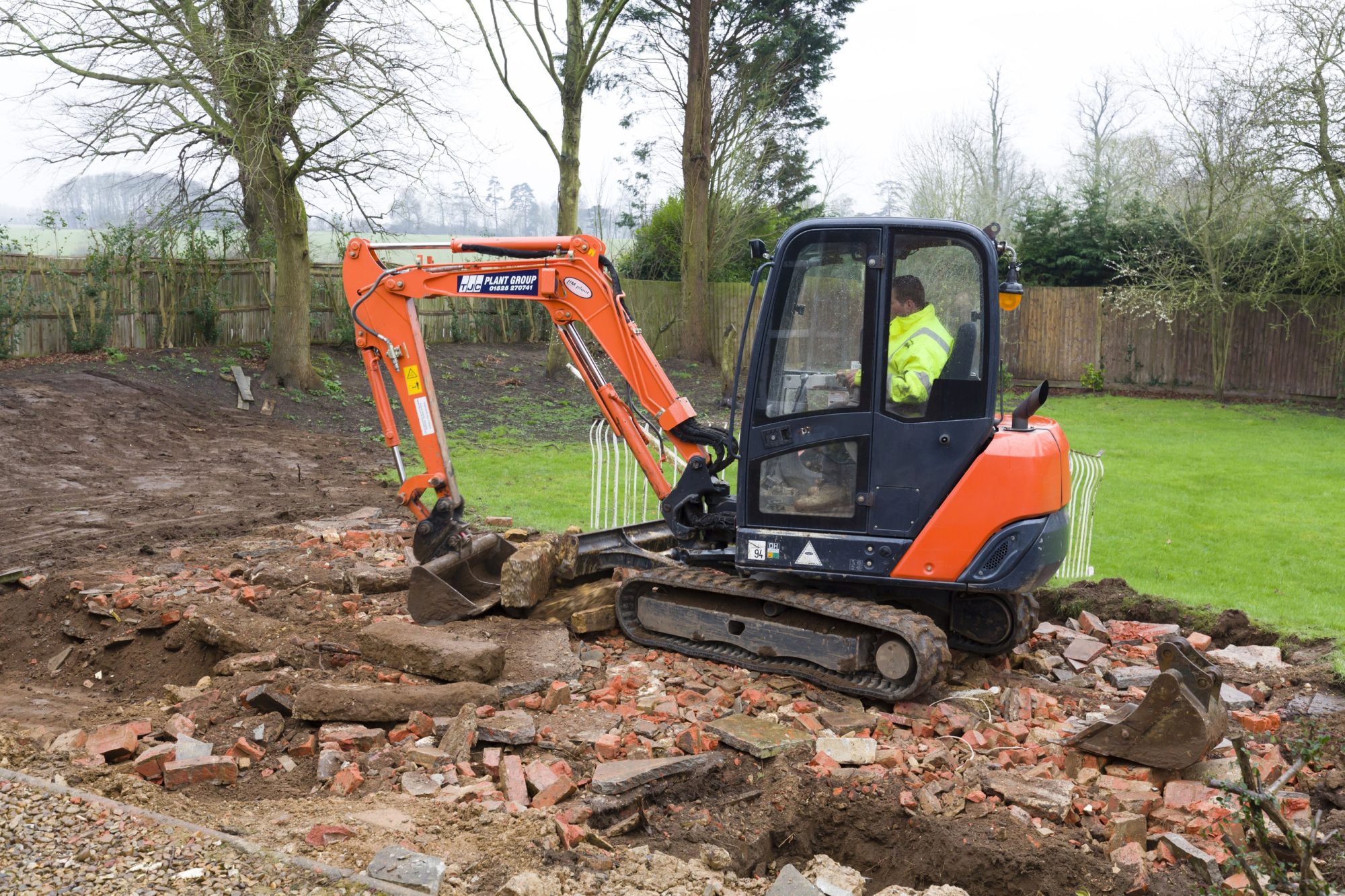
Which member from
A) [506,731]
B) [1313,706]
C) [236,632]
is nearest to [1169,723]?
[1313,706]

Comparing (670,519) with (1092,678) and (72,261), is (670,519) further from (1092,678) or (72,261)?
(72,261)

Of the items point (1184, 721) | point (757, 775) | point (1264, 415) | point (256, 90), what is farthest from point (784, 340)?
point (1264, 415)

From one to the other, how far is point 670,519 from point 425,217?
15.1 m

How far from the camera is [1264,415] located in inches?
835

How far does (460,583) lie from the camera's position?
7.32 meters

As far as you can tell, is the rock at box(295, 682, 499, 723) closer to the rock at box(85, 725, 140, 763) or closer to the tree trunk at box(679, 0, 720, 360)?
the rock at box(85, 725, 140, 763)

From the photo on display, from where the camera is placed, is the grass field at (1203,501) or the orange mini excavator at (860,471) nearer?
the orange mini excavator at (860,471)

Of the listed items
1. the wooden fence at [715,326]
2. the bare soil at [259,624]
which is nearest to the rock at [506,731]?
the bare soil at [259,624]

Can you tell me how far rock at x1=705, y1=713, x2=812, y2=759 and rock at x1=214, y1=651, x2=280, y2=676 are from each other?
2596mm

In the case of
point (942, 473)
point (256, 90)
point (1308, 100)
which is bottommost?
point (942, 473)

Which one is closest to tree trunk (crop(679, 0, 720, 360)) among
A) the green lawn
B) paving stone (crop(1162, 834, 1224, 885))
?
the green lawn

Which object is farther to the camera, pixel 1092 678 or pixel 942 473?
pixel 1092 678

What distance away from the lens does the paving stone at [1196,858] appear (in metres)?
4.22

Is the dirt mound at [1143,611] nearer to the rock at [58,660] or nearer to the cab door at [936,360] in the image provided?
the cab door at [936,360]
